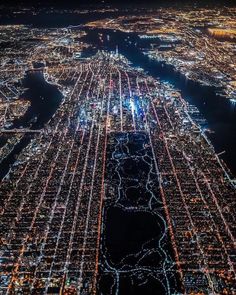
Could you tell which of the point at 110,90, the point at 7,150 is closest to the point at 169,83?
the point at 110,90

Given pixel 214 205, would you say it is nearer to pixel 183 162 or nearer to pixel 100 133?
pixel 183 162

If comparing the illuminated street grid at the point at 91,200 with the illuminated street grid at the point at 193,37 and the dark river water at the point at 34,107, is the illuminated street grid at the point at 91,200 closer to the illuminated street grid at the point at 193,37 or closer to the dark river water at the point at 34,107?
the dark river water at the point at 34,107

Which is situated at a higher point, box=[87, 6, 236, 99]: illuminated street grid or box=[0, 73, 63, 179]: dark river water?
box=[87, 6, 236, 99]: illuminated street grid

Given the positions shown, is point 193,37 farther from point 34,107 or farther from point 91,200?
point 91,200

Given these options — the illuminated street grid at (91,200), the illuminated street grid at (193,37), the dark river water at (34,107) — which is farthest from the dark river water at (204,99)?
the dark river water at (34,107)

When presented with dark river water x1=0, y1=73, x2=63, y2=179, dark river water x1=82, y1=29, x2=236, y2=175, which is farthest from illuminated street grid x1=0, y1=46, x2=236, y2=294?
dark river water x1=82, y1=29, x2=236, y2=175

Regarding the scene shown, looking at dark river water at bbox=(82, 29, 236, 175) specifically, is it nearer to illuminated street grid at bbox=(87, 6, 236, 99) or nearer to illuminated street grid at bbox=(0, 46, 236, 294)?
illuminated street grid at bbox=(87, 6, 236, 99)
